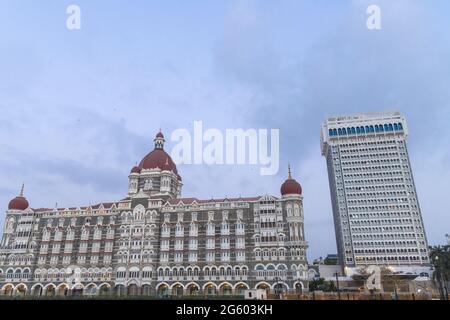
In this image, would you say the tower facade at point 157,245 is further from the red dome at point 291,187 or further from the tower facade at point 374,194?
the tower facade at point 374,194

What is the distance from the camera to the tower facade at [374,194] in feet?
281

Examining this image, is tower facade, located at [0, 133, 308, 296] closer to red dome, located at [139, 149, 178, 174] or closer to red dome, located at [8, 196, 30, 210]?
red dome, located at [139, 149, 178, 174]

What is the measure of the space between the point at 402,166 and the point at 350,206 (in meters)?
18.5

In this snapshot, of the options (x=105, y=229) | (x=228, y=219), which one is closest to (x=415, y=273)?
(x=228, y=219)

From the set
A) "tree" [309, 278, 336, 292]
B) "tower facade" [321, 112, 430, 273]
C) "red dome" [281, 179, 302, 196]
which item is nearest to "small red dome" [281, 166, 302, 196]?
"red dome" [281, 179, 302, 196]

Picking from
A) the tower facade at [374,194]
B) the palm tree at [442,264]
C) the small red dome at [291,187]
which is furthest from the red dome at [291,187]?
the tower facade at [374,194]

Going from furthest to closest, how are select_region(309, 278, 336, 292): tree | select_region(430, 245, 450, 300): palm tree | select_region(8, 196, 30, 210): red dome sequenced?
select_region(8, 196, 30, 210): red dome, select_region(309, 278, 336, 292): tree, select_region(430, 245, 450, 300): palm tree

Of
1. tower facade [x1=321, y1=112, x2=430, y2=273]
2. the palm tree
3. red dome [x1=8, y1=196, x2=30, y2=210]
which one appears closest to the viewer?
the palm tree

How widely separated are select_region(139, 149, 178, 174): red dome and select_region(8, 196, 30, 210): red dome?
25.8 metres

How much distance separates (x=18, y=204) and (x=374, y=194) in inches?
3421

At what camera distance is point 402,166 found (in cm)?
9344

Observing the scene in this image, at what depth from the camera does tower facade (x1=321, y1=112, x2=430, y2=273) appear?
8569 cm
